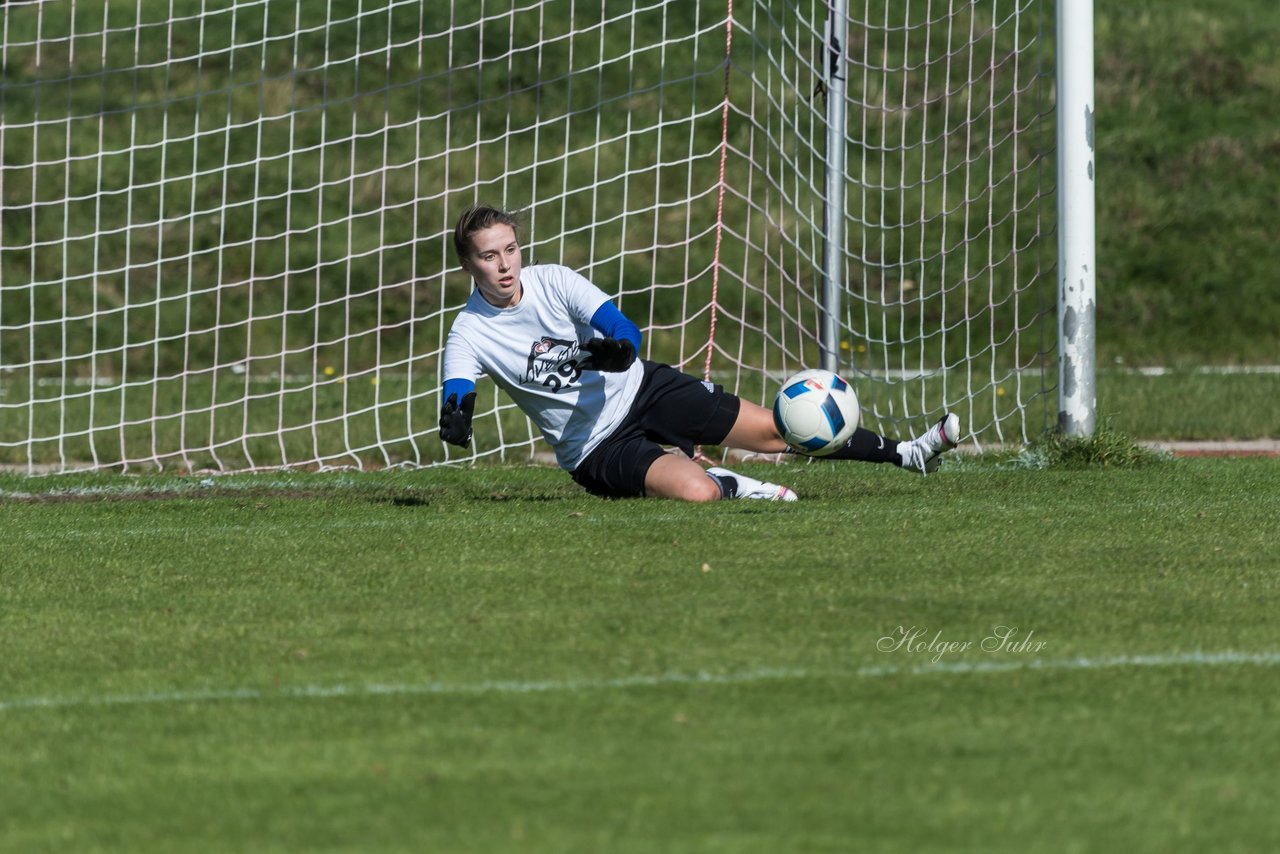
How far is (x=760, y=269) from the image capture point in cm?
1580

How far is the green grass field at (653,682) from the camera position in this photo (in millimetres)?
2900

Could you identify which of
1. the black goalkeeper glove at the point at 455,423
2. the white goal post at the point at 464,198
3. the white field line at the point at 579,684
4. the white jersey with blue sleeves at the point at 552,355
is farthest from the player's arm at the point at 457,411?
the white goal post at the point at 464,198

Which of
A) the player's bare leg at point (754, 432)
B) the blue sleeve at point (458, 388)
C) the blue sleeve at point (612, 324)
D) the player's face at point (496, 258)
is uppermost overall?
the player's face at point (496, 258)

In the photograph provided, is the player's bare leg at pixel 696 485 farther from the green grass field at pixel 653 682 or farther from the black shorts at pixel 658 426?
the green grass field at pixel 653 682

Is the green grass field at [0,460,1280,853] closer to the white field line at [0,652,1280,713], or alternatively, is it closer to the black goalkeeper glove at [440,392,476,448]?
the white field line at [0,652,1280,713]

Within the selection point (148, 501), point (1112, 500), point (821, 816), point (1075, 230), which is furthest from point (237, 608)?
point (1075, 230)

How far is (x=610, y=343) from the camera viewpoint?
631 centimetres

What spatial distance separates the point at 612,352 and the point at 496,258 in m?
0.65

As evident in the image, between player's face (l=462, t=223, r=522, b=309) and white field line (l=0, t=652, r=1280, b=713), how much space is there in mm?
3064

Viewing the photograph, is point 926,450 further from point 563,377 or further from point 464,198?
point 464,198

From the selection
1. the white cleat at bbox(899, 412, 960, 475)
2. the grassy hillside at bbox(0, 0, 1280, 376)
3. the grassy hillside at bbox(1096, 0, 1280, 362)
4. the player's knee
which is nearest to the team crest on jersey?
the player's knee

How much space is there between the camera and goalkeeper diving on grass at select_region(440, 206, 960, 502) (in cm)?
661

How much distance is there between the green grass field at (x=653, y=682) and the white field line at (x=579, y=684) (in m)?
0.01

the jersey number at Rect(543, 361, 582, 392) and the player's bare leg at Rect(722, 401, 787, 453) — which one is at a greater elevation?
the jersey number at Rect(543, 361, 582, 392)
